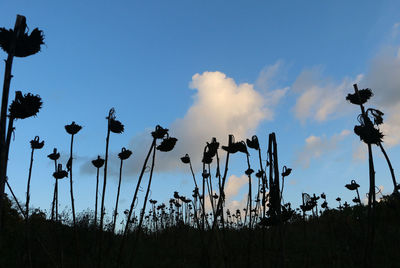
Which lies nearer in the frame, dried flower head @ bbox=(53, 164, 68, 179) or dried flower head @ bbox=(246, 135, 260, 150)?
dried flower head @ bbox=(246, 135, 260, 150)

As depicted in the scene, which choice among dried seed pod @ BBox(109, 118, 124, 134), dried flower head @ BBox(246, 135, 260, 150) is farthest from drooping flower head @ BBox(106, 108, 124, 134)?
dried flower head @ BBox(246, 135, 260, 150)

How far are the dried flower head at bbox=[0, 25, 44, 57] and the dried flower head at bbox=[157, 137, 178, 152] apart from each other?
229 cm

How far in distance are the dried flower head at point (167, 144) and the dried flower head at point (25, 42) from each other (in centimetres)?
229

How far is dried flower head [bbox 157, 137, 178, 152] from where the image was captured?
417 cm

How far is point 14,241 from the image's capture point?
9242 millimetres

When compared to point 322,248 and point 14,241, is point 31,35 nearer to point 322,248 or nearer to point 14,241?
point 322,248

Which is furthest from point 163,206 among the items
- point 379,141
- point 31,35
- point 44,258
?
point 31,35

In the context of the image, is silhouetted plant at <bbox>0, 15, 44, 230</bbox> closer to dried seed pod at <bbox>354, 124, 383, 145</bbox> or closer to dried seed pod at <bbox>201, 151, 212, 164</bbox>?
dried seed pod at <bbox>201, 151, 212, 164</bbox>

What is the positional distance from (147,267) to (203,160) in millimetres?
3956

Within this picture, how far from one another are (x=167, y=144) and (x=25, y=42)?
2405 millimetres

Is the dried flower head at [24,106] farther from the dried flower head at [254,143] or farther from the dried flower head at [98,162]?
the dried flower head at [98,162]

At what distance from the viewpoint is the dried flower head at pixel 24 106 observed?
2.03m

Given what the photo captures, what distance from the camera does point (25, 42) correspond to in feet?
6.36

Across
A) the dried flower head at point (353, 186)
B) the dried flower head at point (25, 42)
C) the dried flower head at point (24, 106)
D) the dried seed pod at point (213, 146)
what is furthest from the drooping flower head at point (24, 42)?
the dried flower head at point (353, 186)
